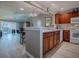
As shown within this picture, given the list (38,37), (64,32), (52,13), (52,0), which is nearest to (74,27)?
(64,32)

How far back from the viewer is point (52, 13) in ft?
22.9

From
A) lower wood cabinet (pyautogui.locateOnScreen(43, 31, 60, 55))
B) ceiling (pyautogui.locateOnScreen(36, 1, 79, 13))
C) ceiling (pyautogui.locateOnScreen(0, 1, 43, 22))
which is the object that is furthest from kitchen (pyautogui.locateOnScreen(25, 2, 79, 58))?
ceiling (pyautogui.locateOnScreen(0, 1, 43, 22))

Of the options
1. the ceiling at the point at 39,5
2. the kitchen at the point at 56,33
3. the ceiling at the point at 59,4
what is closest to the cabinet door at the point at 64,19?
the kitchen at the point at 56,33

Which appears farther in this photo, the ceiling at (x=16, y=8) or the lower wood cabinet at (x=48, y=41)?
the ceiling at (x=16, y=8)

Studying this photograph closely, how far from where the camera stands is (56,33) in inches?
193

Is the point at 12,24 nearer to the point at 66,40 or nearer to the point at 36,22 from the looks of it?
the point at 36,22

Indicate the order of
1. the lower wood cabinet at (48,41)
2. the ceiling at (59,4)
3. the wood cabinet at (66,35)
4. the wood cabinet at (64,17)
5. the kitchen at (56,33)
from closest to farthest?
1. the kitchen at (56,33)
2. the lower wood cabinet at (48,41)
3. the ceiling at (59,4)
4. the wood cabinet at (64,17)
5. the wood cabinet at (66,35)

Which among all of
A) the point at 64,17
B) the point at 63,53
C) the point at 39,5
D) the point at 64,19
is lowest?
the point at 63,53

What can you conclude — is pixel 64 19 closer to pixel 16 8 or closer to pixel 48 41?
pixel 16 8

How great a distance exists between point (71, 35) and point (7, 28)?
493 inches

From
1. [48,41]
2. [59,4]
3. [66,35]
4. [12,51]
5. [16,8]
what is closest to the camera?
[48,41]

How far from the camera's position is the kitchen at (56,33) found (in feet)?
9.39

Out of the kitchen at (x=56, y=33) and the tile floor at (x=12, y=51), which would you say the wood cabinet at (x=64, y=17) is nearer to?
the kitchen at (x=56, y=33)

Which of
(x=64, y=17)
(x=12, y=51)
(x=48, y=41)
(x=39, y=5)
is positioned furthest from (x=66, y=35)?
(x=12, y=51)
